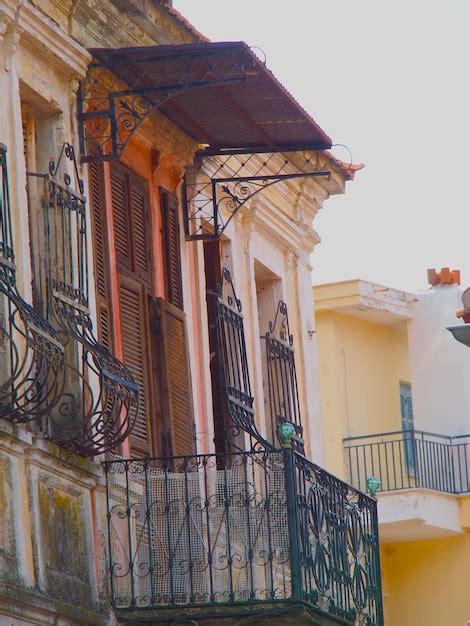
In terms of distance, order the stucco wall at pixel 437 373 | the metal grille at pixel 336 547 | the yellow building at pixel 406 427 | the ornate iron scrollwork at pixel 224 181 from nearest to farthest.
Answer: the metal grille at pixel 336 547
the ornate iron scrollwork at pixel 224 181
the yellow building at pixel 406 427
the stucco wall at pixel 437 373

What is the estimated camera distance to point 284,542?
13859mm

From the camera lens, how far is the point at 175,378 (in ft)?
51.0

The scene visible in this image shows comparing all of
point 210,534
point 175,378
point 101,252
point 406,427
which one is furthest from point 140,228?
point 406,427

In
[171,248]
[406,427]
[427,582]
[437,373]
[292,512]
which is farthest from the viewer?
[406,427]

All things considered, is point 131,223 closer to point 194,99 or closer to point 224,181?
point 194,99

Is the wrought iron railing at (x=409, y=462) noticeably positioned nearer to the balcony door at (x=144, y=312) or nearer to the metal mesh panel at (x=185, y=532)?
the balcony door at (x=144, y=312)

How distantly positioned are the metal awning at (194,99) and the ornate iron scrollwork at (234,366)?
4.74 feet

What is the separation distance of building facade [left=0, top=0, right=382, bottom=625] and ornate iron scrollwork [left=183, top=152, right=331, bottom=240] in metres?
0.04

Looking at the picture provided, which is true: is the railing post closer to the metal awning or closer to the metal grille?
the metal grille

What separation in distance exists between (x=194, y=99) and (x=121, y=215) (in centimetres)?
97

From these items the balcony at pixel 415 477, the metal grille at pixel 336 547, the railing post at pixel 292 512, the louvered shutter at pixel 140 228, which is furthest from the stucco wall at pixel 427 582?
the railing post at pixel 292 512

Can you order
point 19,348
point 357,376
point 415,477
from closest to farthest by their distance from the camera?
point 19,348 < point 415,477 < point 357,376

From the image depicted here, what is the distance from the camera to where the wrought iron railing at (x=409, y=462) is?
2744 centimetres

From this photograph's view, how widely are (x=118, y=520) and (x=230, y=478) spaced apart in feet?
2.85
